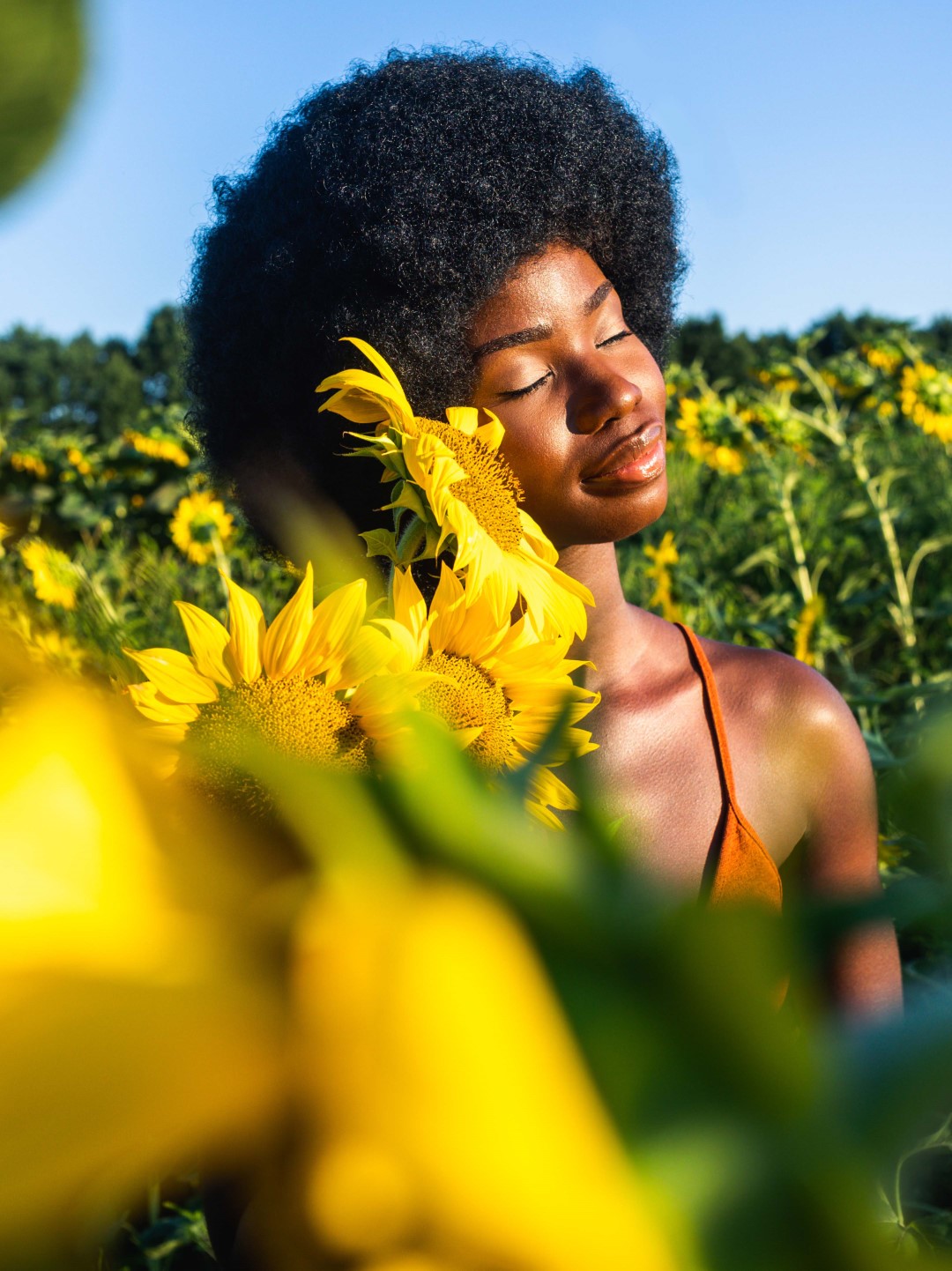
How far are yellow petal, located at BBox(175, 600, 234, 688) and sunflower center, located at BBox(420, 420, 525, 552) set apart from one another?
0.25 metres

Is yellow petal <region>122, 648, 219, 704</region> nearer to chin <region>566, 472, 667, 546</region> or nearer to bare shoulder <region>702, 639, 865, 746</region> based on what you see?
chin <region>566, 472, 667, 546</region>

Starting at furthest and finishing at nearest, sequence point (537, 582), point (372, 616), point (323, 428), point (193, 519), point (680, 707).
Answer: point (193, 519) < point (680, 707) < point (323, 428) < point (537, 582) < point (372, 616)

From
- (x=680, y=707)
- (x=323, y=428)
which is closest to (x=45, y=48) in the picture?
(x=323, y=428)

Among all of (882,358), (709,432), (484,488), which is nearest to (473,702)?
(484,488)

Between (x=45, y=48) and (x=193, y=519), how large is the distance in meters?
2.16

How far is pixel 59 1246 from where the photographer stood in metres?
0.08

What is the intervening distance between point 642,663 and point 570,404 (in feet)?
1.02

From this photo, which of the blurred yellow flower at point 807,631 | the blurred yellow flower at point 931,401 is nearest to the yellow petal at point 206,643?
the blurred yellow flower at point 807,631

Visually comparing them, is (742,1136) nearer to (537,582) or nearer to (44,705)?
(44,705)

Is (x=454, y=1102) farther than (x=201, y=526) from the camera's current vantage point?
No

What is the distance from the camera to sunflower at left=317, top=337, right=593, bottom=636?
22.0 inches

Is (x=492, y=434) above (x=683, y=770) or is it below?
above

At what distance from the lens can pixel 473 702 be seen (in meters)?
0.41

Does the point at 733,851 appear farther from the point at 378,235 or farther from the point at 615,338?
the point at 378,235
